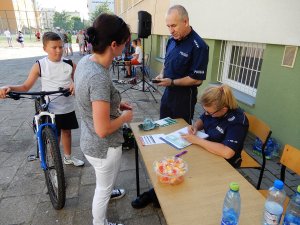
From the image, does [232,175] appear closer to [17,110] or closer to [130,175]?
[130,175]

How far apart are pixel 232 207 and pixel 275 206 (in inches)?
7.3

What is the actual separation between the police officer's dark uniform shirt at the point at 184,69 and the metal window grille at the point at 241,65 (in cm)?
188

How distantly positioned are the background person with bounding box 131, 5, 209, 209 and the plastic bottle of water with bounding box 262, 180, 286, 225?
1375mm

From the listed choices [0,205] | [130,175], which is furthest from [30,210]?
[130,175]

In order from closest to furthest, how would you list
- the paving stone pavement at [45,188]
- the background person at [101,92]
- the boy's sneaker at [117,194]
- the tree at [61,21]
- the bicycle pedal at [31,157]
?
the background person at [101,92], the paving stone pavement at [45,188], the boy's sneaker at [117,194], the bicycle pedal at [31,157], the tree at [61,21]

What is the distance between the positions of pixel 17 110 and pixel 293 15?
5.29 meters

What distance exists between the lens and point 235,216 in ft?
3.52

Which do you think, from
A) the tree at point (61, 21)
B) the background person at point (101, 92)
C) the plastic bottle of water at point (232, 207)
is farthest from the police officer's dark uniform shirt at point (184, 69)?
the tree at point (61, 21)

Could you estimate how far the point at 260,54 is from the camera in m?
3.88

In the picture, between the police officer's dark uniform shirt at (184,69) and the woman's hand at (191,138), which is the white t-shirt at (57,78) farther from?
the woman's hand at (191,138)

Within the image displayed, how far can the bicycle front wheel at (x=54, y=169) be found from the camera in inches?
82.7

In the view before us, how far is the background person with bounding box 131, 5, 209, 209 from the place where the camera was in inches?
92.0

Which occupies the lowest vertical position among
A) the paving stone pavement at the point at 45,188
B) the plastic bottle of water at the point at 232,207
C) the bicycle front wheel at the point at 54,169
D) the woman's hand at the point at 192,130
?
the paving stone pavement at the point at 45,188

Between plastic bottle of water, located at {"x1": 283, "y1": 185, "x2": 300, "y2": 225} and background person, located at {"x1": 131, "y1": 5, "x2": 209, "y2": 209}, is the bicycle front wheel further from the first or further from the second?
plastic bottle of water, located at {"x1": 283, "y1": 185, "x2": 300, "y2": 225}
